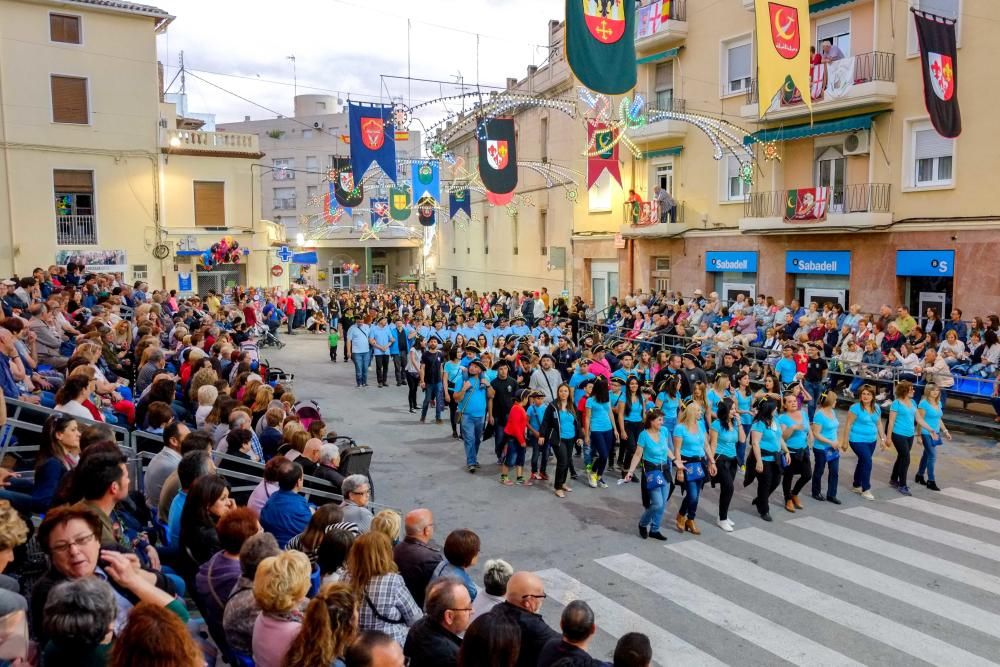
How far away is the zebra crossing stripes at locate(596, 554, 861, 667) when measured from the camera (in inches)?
264

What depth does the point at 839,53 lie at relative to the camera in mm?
21250

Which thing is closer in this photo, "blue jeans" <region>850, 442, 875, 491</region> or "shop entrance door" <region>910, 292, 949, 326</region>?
"blue jeans" <region>850, 442, 875, 491</region>

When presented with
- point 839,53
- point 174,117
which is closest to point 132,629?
point 839,53

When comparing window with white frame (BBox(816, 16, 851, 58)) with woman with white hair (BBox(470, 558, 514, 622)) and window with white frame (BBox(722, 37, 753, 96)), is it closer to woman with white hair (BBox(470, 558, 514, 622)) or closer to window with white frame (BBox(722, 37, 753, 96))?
window with white frame (BBox(722, 37, 753, 96))

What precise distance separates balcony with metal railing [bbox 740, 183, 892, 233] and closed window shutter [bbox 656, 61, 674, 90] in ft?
20.4

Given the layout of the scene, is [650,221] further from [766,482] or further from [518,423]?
[766,482]

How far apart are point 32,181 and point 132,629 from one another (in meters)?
28.4

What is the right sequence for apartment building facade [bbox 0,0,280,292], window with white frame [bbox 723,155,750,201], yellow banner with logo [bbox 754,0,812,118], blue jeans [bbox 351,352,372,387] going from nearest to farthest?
yellow banner with logo [bbox 754,0,812,118] → blue jeans [bbox 351,352,372,387] → window with white frame [bbox 723,155,750,201] → apartment building facade [bbox 0,0,280,292]

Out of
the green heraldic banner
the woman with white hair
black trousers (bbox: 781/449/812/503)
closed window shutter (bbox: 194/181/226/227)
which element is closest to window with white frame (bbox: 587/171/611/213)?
closed window shutter (bbox: 194/181/226/227)

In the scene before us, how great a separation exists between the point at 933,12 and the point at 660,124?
921 centimetres

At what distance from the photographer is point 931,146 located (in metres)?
19.5

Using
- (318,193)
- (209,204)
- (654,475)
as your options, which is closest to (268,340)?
(209,204)

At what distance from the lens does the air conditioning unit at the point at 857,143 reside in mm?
20964

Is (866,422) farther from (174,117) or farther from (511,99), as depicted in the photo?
(174,117)
